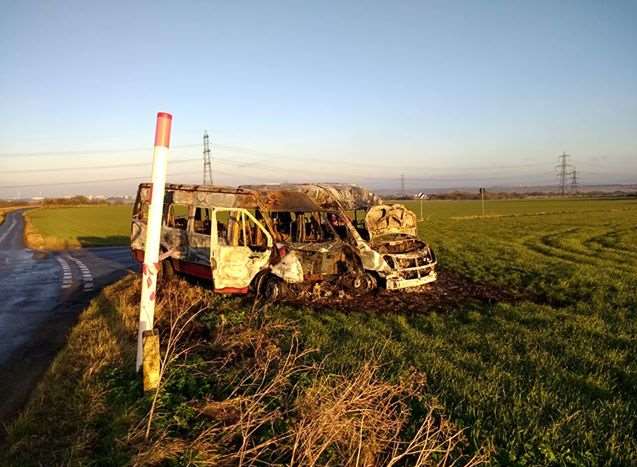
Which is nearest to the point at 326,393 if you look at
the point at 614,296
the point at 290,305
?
the point at 290,305

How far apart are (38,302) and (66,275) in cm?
417

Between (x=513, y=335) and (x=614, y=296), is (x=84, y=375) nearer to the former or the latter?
(x=513, y=335)

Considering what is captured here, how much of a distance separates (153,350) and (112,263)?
13843mm

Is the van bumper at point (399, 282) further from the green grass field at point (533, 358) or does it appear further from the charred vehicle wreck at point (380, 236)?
the green grass field at point (533, 358)

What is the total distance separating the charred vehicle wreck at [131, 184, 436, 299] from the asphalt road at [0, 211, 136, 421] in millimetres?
2378

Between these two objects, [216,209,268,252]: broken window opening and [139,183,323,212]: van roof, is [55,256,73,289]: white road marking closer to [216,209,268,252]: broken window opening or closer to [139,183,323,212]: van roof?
[139,183,323,212]: van roof

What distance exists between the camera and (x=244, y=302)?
9195mm

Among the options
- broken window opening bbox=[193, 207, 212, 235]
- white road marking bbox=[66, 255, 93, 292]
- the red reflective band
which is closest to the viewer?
the red reflective band

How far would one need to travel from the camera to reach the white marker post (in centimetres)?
439

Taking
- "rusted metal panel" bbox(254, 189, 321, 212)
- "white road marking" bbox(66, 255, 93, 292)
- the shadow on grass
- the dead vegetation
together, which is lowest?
the shadow on grass

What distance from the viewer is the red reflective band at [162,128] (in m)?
4.36

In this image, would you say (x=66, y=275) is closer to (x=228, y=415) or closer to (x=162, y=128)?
(x=162, y=128)

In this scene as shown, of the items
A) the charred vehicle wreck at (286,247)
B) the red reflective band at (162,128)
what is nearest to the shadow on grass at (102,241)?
the charred vehicle wreck at (286,247)

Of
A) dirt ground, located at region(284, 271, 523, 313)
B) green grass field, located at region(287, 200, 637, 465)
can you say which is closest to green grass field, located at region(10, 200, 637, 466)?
green grass field, located at region(287, 200, 637, 465)
